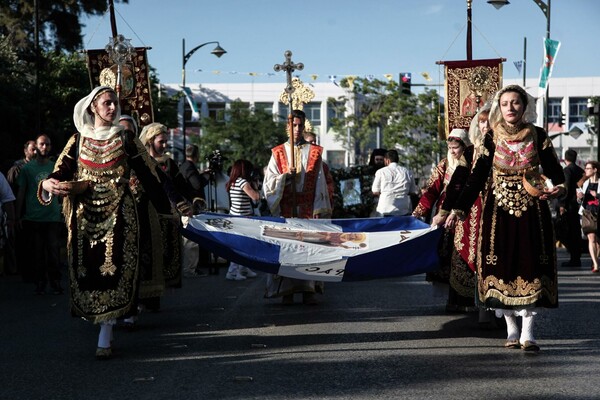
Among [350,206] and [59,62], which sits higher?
[59,62]

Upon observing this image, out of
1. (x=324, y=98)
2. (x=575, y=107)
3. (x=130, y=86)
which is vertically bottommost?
(x=130, y=86)

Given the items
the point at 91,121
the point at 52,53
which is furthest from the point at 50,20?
the point at 91,121

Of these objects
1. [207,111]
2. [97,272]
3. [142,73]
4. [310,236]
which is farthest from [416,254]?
[207,111]

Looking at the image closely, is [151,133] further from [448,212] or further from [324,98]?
[324,98]

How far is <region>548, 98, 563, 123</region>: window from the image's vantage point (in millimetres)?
85875

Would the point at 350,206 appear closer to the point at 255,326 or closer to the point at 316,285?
the point at 316,285

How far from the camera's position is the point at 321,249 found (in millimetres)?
9562

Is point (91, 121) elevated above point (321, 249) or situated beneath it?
elevated above

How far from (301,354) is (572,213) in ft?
35.6

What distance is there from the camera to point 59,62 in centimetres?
3869

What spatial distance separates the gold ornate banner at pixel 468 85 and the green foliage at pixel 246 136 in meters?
52.2

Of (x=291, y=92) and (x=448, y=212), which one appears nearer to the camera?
(x=448, y=212)

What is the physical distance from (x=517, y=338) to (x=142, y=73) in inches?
264

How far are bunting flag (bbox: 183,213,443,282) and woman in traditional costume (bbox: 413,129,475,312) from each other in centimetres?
22
